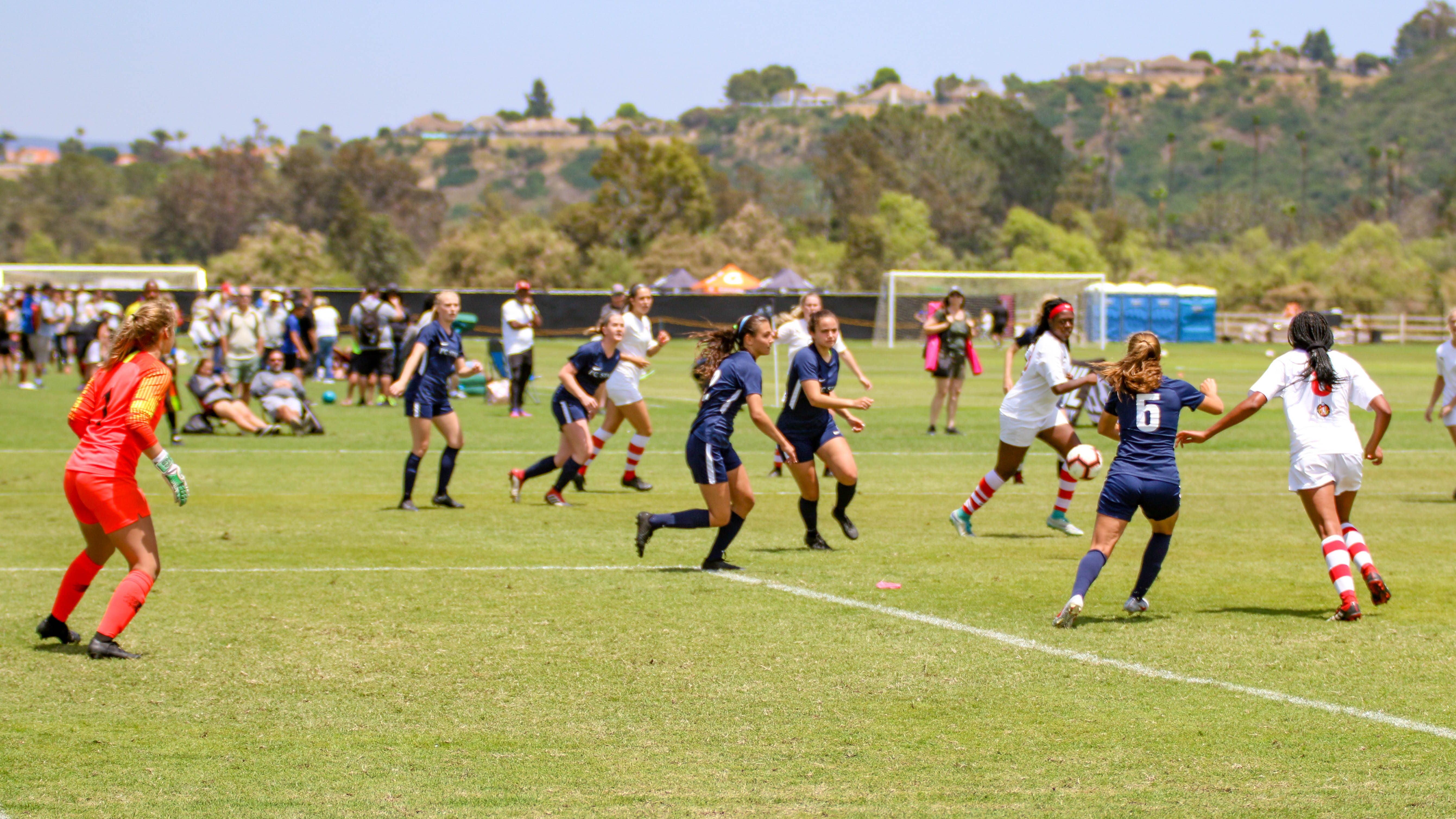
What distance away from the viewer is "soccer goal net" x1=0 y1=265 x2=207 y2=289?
56.8 meters

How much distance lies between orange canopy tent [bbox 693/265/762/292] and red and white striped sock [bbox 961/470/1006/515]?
50435mm

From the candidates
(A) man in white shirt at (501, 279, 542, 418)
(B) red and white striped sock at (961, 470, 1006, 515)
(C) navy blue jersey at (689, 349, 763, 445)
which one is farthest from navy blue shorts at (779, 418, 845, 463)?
(A) man in white shirt at (501, 279, 542, 418)

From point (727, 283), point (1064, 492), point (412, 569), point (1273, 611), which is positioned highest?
point (727, 283)

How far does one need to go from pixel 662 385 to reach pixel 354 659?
24770 millimetres

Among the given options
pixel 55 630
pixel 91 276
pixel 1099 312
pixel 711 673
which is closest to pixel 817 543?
pixel 711 673

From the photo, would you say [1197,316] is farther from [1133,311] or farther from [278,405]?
[278,405]

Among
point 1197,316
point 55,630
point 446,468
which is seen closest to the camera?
point 55,630

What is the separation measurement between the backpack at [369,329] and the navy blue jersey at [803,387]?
16.1m

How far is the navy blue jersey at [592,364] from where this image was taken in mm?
13422

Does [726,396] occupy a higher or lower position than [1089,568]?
higher

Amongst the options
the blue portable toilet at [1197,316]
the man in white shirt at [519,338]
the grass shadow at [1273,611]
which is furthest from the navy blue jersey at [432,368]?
the blue portable toilet at [1197,316]

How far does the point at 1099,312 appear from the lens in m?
57.9

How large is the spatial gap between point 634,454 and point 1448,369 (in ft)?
26.0

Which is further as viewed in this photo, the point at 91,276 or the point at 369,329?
the point at 91,276
